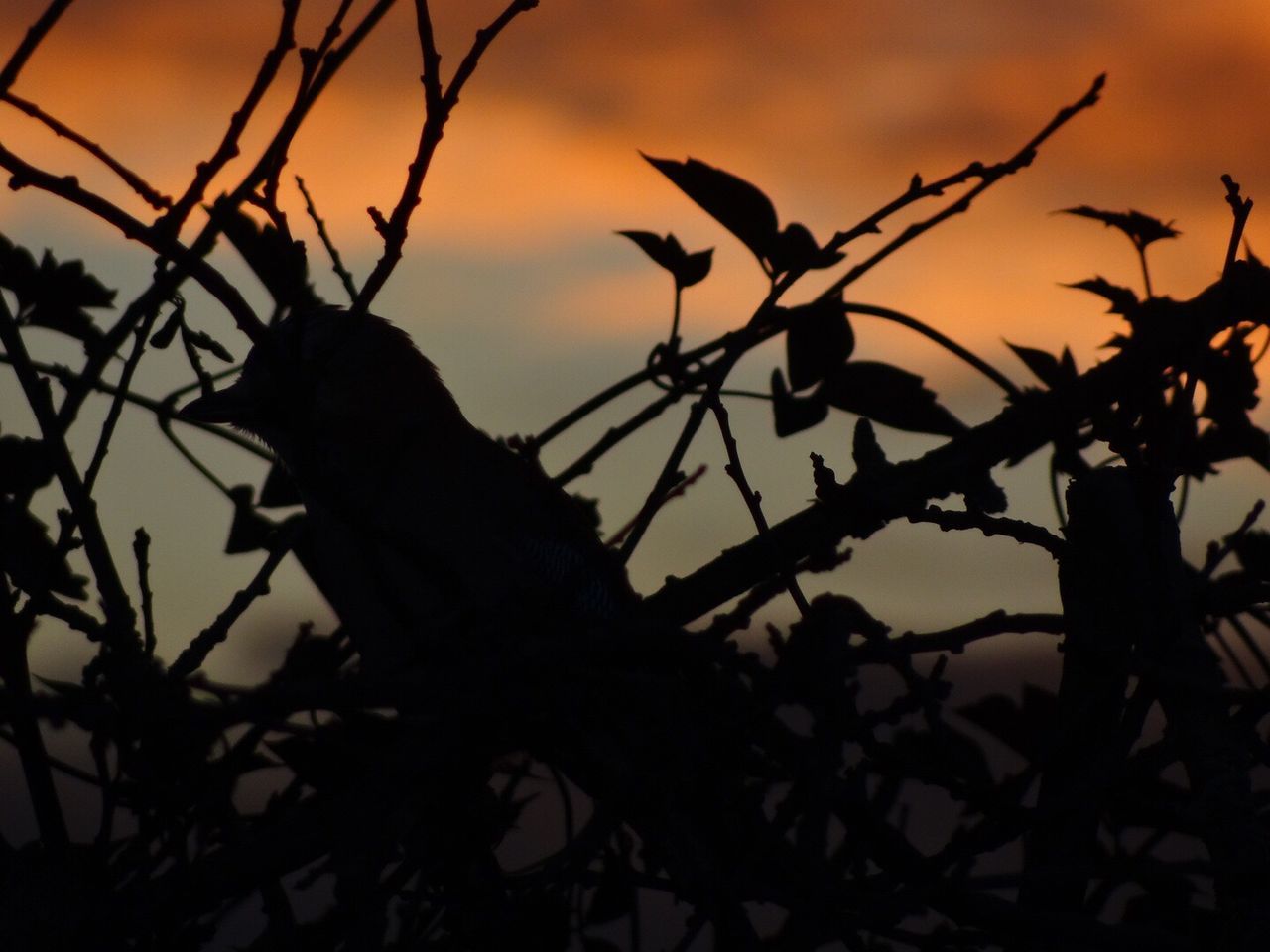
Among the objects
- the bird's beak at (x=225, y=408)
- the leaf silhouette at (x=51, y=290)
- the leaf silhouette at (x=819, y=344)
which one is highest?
the bird's beak at (x=225, y=408)

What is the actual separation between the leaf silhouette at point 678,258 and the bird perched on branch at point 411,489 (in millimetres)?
636

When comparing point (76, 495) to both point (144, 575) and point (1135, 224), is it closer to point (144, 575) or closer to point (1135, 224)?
point (144, 575)

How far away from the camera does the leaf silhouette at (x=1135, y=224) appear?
436 centimetres

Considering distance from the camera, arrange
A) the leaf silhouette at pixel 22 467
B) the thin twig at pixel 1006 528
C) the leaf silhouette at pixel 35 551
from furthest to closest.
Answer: the leaf silhouette at pixel 22 467
the leaf silhouette at pixel 35 551
the thin twig at pixel 1006 528

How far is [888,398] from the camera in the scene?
4.15 metres

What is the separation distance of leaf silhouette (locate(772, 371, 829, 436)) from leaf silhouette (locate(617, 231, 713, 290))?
12.8 inches

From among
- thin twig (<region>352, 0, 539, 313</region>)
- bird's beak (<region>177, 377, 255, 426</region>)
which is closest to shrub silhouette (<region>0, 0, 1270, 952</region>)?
thin twig (<region>352, 0, 539, 313</region>)

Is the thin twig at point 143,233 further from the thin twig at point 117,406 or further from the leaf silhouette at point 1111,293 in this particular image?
the leaf silhouette at point 1111,293

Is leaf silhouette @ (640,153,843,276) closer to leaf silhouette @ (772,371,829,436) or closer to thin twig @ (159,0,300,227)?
leaf silhouette @ (772,371,829,436)

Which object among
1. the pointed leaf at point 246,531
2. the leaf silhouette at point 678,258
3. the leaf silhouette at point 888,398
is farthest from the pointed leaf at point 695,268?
the pointed leaf at point 246,531

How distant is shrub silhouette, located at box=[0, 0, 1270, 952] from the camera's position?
7.88 ft

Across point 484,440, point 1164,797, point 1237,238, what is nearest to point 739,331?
point 1237,238

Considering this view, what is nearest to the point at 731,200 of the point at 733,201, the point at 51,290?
the point at 733,201

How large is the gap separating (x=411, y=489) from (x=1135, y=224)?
2514 mm
